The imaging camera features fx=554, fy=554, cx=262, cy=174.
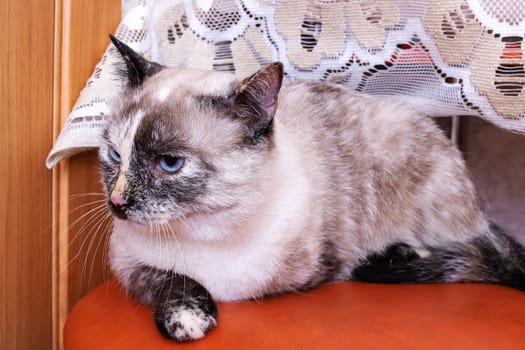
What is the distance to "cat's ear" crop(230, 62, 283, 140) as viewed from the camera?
1.00 meters

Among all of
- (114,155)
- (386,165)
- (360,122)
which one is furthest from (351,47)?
(114,155)

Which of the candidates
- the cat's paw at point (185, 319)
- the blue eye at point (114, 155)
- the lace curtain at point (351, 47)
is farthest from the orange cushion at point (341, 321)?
the lace curtain at point (351, 47)

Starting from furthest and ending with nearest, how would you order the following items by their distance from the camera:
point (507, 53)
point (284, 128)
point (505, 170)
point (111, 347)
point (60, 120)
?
point (505, 170)
point (60, 120)
point (284, 128)
point (507, 53)
point (111, 347)

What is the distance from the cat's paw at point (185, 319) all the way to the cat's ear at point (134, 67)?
0.48m

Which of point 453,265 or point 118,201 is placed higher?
point 118,201

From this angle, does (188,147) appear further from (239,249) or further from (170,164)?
(239,249)

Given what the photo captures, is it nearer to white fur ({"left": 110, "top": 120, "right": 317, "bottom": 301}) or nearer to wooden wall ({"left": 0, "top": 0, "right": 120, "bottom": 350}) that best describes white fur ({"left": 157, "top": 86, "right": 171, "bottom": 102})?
white fur ({"left": 110, "top": 120, "right": 317, "bottom": 301})

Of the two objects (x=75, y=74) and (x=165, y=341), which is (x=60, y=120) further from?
(x=165, y=341)

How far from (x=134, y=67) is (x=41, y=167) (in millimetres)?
416

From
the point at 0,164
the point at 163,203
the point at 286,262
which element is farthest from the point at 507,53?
the point at 0,164

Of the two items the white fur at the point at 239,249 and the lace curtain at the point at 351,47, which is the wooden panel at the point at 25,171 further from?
the white fur at the point at 239,249

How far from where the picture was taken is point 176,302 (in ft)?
3.54

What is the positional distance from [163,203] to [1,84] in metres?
0.54

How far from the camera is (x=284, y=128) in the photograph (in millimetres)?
1335
